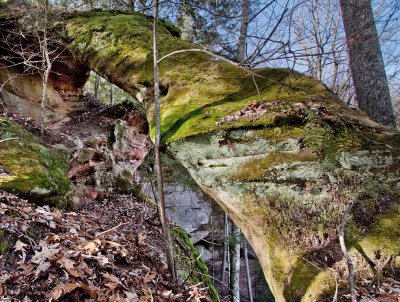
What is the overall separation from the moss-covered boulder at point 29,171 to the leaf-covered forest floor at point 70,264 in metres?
0.33

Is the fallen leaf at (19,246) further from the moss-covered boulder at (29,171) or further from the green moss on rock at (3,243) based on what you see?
the moss-covered boulder at (29,171)

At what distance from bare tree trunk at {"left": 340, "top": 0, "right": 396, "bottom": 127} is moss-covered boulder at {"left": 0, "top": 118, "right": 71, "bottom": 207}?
5531 millimetres

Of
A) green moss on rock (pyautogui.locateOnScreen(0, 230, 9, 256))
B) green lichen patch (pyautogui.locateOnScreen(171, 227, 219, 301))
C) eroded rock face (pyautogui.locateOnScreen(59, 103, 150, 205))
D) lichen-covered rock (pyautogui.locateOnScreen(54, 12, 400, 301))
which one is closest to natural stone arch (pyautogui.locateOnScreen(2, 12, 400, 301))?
lichen-covered rock (pyautogui.locateOnScreen(54, 12, 400, 301))

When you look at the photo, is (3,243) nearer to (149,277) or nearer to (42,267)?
(42,267)

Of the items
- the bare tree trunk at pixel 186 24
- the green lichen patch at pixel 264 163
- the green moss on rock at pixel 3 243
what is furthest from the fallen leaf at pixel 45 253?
the bare tree trunk at pixel 186 24

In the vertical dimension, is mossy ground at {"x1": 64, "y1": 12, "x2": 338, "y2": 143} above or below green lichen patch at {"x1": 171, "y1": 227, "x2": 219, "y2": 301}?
above

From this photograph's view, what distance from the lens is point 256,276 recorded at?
57.0 ft

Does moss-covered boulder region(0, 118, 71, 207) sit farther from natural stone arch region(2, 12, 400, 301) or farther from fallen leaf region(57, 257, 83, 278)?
natural stone arch region(2, 12, 400, 301)

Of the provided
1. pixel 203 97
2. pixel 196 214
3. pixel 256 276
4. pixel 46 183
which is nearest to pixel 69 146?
pixel 46 183

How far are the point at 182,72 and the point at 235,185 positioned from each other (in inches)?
89.9

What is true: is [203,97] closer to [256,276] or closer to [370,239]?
[370,239]

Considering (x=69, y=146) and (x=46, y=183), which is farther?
(x=69, y=146)

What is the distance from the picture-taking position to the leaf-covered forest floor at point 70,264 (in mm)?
2377

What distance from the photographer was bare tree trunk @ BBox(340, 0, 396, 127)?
533cm
